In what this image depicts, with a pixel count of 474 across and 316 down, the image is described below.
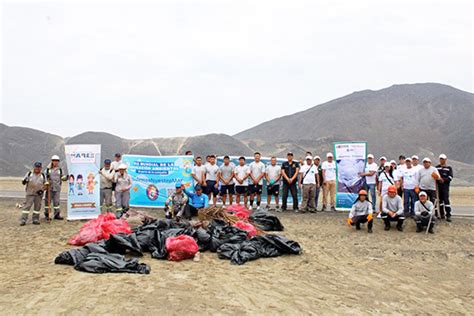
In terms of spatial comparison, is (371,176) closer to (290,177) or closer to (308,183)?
(308,183)

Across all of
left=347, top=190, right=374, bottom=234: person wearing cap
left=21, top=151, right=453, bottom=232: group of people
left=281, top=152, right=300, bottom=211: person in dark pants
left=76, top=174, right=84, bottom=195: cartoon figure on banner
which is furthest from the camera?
left=281, top=152, right=300, bottom=211: person in dark pants

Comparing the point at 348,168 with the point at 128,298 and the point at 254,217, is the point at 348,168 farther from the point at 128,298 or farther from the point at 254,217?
the point at 128,298

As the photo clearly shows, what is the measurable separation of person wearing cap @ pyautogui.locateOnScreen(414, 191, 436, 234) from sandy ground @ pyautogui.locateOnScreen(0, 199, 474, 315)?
93 cm

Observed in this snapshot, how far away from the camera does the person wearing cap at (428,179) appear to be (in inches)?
431

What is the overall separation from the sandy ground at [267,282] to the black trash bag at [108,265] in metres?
0.13

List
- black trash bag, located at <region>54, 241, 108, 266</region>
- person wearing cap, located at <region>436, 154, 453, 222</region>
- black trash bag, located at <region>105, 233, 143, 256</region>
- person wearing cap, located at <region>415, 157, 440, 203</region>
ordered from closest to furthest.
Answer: black trash bag, located at <region>54, 241, 108, 266</region> < black trash bag, located at <region>105, 233, 143, 256</region> < person wearing cap, located at <region>415, 157, 440, 203</region> < person wearing cap, located at <region>436, 154, 453, 222</region>

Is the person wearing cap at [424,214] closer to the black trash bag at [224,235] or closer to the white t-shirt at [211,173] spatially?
the black trash bag at [224,235]

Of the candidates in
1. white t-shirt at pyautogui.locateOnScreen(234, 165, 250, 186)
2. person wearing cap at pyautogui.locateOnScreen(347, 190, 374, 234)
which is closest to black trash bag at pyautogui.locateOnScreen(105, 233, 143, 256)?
person wearing cap at pyautogui.locateOnScreen(347, 190, 374, 234)

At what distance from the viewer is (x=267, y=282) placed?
5957 mm

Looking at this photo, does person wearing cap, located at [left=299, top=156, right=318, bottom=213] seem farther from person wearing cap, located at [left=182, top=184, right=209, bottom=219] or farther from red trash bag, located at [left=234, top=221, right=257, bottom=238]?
red trash bag, located at [left=234, top=221, right=257, bottom=238]

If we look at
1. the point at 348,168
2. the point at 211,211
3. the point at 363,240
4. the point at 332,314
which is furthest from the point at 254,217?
the point at 332,314

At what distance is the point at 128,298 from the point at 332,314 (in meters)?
2.29

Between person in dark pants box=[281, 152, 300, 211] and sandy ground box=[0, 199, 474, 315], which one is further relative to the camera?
person in dark pants box=[281, 152, 300, 211]

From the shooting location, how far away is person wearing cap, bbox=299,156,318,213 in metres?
12.7
